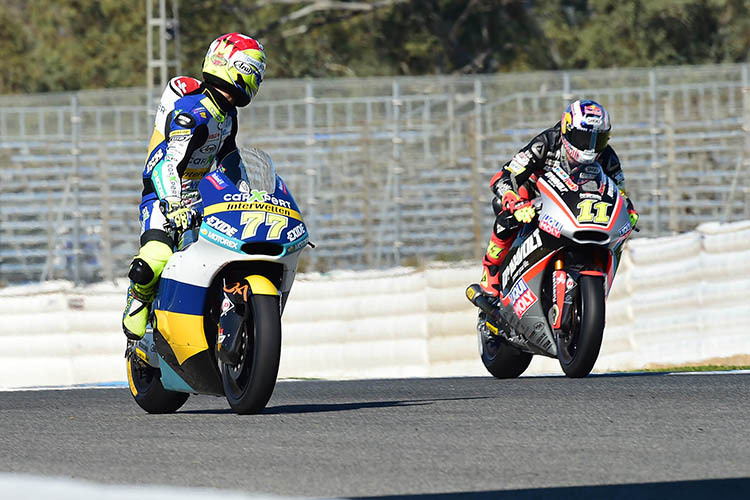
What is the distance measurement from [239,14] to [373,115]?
75.1ft

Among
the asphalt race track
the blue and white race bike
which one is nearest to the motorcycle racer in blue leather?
the blue and white race bike

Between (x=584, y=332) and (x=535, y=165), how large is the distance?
153cm

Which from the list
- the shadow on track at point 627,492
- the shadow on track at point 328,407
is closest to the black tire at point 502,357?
the shadow on track at point 328,407

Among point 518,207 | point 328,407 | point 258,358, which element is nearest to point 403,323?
point 518,207

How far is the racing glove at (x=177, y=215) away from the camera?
717cm

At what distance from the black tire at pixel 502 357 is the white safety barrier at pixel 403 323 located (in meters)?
3.21

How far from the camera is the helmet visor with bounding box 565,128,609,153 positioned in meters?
9.88

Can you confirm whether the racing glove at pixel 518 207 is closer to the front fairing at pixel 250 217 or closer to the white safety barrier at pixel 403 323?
the front fairing at pixel 250 217

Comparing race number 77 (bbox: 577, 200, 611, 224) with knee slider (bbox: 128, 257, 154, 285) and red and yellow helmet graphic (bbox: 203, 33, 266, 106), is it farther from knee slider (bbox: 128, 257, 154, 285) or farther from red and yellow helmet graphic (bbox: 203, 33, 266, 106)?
knee slider (bbox: 128, 257, 154, 285)

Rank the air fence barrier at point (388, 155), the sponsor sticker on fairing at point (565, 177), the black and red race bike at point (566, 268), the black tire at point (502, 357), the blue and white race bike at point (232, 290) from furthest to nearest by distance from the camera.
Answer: the air fence barrier at point (388, 155)
the black tire at point (502, 357)
the sponsor sticker on fairing at point (565, 177)
the black and red race bike at point (566, 268)
the blue and white race bike at point (232, 290)

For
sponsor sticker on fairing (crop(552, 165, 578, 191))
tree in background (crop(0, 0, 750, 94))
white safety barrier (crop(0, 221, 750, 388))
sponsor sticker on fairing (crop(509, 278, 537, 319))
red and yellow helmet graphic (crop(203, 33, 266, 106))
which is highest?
tree in background (crop(0, 0, 750, 94))

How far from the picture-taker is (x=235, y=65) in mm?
7750

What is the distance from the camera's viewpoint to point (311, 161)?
24422 mm

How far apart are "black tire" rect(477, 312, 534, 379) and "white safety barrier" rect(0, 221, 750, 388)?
10.5 ft
